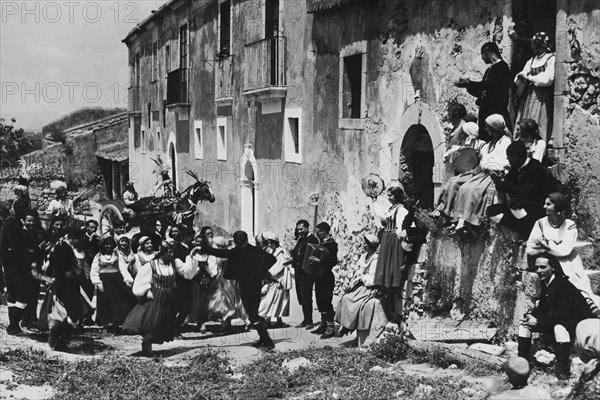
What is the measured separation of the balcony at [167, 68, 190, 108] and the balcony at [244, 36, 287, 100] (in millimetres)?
6819

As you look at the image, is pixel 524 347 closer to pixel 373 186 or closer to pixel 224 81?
pixel 373 186

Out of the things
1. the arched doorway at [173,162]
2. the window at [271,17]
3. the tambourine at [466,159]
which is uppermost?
the window at [271,17]

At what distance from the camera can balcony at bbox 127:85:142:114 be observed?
111 feet

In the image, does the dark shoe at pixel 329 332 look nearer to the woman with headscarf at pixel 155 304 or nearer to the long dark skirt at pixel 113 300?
the woman with headscarf at pixel 155 304

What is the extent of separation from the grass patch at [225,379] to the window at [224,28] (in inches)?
492

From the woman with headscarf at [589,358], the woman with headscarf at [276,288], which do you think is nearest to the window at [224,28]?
the woman with headscarf at [276,288]

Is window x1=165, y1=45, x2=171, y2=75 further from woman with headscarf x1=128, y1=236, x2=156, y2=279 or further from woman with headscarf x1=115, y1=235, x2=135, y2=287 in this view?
woman with headscarf x1=128, y1=236, x2=156, y2=279

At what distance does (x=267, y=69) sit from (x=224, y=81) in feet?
12.8

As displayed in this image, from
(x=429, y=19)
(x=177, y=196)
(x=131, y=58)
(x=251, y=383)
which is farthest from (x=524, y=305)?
(x=131, y=58)

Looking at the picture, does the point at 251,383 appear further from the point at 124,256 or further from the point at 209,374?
the point at 124,256

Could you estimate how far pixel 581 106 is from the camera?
8703 mm

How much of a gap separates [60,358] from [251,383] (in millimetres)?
2523

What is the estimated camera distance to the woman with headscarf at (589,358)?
20.6 ft

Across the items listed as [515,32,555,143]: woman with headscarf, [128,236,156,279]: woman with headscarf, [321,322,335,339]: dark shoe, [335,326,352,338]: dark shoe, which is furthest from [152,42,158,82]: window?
[515,32,555,143]: woman with headscarf
